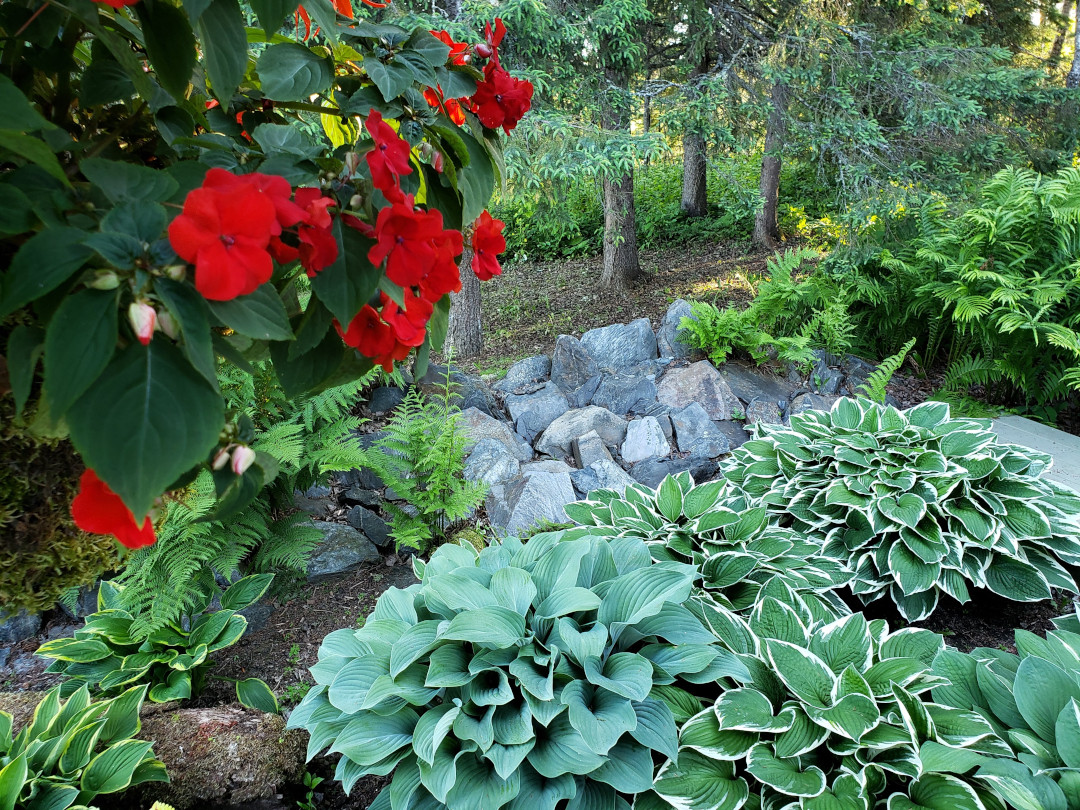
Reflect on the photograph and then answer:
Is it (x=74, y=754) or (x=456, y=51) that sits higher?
(x=456, y=51)

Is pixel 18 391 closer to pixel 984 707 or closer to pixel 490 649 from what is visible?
pixel 490 649

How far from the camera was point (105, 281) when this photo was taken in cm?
40

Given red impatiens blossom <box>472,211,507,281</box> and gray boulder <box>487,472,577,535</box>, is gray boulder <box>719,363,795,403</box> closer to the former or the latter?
gray boulder <box>487,472,577,535</box>

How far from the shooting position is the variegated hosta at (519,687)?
1.33m

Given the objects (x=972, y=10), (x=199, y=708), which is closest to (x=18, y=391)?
(x=199, y=708)

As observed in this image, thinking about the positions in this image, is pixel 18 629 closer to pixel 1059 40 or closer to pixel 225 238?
pixel 225 238

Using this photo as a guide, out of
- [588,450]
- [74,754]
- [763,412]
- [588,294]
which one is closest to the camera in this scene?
[74,754]

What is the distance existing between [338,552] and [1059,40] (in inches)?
588

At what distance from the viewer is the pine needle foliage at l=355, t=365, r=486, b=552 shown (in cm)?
265

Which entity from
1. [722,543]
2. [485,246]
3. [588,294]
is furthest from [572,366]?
[485,246]

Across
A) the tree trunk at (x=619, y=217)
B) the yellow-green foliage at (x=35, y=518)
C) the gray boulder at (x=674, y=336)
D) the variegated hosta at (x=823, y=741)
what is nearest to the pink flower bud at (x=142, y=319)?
the yellow-green foliage at (x=35, y=518)

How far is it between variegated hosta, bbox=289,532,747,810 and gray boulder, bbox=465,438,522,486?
167 centimetres

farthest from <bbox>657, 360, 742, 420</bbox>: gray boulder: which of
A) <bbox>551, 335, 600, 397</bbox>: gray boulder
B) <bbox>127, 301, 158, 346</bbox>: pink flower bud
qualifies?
<bbox>127, 301, 158, 346</bbox>: pink flower bud

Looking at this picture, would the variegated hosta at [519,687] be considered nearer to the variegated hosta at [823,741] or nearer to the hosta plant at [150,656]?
the variegated hosta at [823,741]
